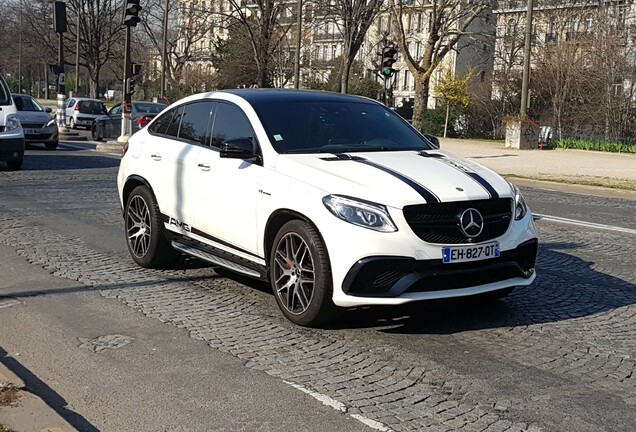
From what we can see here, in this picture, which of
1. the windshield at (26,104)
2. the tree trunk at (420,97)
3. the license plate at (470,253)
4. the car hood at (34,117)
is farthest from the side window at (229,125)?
the tree trunk at (420,97)

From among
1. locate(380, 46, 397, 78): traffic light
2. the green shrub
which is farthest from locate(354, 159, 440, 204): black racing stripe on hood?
the green shrub

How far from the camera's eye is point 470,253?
580 cm

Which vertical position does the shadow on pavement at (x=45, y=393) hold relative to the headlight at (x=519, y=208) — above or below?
below

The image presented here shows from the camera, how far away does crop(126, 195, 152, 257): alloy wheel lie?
26.5ft

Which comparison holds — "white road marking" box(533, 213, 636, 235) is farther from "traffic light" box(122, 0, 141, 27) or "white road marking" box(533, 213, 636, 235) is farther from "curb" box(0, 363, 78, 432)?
"traffic light" box(122, 0, 141, 27)

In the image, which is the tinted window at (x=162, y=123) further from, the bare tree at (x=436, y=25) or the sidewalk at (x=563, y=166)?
the bare tree at (x=436, y=25)

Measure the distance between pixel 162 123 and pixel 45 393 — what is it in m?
4.09

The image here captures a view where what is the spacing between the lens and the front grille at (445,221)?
5668mm

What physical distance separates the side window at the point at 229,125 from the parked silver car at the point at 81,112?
109ft

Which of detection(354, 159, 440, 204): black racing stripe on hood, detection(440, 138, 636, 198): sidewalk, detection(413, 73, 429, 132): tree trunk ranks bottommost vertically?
detection(440, 138, 636, 198): sidewalk

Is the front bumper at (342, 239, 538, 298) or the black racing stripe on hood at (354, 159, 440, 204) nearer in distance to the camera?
the front bumper at (342, 239, 538, 298)

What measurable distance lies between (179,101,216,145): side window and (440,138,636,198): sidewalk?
44.6 feet

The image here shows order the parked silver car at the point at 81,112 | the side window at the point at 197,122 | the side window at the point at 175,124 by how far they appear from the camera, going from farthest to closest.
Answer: the parked silver car at the point at 81,112 < the side window at the point at 175,124 < the side window at the point at 197,122

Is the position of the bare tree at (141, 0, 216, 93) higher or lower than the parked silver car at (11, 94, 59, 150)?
higher
